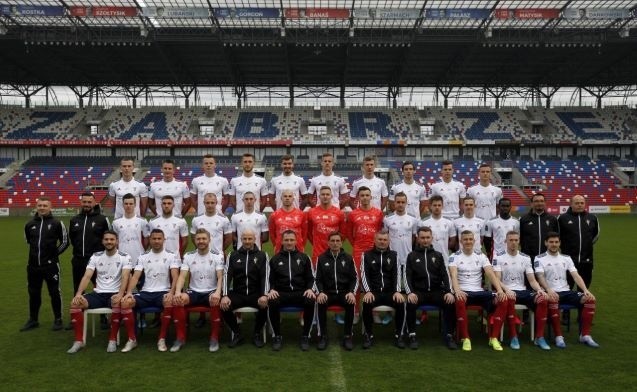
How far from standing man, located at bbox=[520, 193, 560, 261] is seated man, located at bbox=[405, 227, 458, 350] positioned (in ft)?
5.65

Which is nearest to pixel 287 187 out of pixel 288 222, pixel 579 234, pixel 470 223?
pixel 288 222

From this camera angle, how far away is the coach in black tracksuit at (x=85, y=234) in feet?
22.2

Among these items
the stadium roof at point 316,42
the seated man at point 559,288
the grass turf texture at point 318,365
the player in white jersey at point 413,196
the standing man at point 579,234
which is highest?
the stadium roof at point 316,42

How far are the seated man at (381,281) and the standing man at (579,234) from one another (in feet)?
9.17

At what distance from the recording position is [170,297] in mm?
5969

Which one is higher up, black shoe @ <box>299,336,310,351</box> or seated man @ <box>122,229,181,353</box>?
seated man @ <box>122,229,181,353</box>

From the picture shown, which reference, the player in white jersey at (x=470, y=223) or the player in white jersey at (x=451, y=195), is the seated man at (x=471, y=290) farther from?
the player in white jersey at (x=451, y=195)

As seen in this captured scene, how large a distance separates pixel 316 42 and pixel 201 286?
2835cm

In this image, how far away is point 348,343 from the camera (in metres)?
5.98

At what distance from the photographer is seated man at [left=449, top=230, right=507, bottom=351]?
601 cm

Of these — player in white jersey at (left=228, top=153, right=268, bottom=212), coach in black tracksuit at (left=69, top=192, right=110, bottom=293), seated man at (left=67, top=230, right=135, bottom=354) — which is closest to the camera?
seated man at (left=67, top=230, right=135, bottom=354)

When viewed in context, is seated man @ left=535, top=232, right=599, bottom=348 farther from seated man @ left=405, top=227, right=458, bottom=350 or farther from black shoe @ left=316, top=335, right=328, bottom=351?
black shoe @ left=316, top=335, right=328, bottom=351

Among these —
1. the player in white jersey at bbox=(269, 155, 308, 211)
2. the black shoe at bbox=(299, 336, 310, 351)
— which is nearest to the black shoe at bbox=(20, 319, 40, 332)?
the player in white jersey at bbox=(269, 155, 308, 211)

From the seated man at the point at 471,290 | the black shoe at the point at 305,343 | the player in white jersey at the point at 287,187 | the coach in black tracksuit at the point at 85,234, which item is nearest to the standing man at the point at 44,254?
the coach in black tracksuit at the point at 85,234
